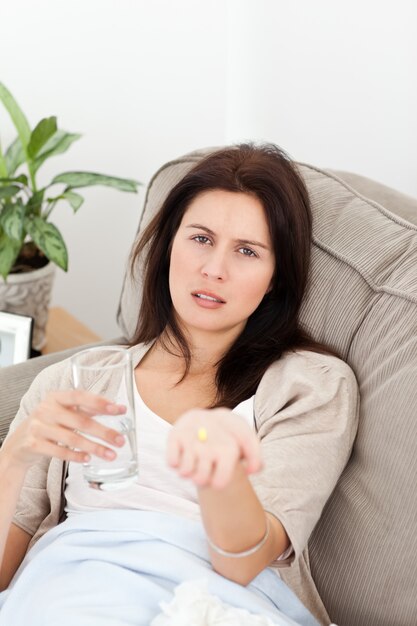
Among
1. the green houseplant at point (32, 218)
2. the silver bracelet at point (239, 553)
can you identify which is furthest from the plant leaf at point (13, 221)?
the silver bracelet at point (239, 553)

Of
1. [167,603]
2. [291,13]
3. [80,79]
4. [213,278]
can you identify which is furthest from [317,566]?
[80,79]

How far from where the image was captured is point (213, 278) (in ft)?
4.60

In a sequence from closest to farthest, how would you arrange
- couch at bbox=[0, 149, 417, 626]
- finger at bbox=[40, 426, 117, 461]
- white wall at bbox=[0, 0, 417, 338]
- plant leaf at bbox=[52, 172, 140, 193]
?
finger at bbox=[40, 426, 117, 461] < couch at bbox=[0, 149, 417, 626] < white wall at bbox=[0, 0, 417, 338] < plant leaf at bbox=[52, 172, 140, 193]

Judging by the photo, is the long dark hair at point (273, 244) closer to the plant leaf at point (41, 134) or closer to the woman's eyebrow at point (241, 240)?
the woman's eyebrow at point (241, 240)

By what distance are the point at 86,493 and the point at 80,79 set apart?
154 cm

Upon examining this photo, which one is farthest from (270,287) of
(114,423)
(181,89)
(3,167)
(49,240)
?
(181,89)

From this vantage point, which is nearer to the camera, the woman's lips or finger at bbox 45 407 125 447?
finger at bbox 45 407 125 447

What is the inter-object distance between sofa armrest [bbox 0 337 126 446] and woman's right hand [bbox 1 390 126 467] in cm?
53

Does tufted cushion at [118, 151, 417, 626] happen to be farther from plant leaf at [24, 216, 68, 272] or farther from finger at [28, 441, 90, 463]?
plant leaf at [24, 216, 68, 272]

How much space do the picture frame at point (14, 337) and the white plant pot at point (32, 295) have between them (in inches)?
3.0

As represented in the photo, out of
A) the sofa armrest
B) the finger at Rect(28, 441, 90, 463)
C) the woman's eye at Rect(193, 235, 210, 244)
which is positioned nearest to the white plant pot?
the sofa armrest

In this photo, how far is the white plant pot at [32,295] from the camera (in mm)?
2213

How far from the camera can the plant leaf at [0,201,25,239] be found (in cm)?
204

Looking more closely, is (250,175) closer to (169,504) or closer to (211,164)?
(211,164)
